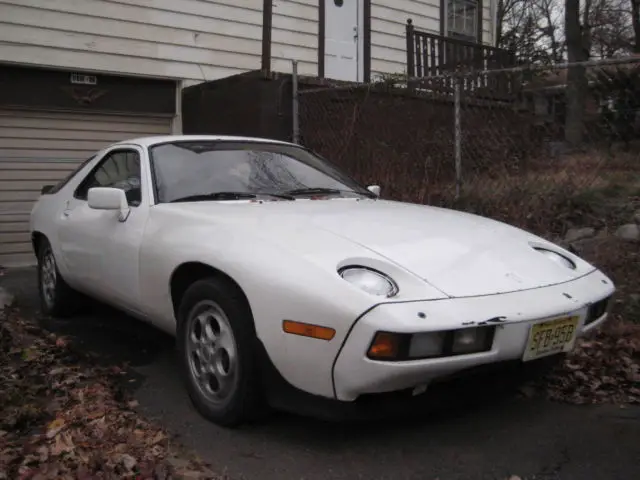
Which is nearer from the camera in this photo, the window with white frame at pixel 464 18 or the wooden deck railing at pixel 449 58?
the wooden deck railing at pixel 449 58

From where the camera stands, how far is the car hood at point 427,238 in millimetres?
2832

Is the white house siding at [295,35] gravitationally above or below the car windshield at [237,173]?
above

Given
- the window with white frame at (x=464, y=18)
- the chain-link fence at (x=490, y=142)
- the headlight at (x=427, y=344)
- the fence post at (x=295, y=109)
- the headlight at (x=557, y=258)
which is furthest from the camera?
the window with white frame at (x=464, y=18)

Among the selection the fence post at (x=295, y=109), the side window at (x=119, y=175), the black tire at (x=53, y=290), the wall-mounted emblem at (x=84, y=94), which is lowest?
the black tire at (x=53, y=290)

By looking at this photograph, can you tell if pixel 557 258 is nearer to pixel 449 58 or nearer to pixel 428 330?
pixel 428 330

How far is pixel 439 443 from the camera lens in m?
2.93

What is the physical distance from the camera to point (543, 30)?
84.9 ft

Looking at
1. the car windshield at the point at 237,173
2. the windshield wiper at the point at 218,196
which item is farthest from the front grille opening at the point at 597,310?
the windshield wiper at the point at 218,196

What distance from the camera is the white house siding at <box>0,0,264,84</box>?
319 inches

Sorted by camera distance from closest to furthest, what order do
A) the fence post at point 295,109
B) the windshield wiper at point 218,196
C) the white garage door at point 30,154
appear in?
the windshield wiper at point 218,196 < the fence post at point 295,109 < the white garage door at point 30,154

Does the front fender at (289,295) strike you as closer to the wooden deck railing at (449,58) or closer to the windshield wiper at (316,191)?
the windshield wiper at (316,191)

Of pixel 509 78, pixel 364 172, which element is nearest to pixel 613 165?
pixel 364 172

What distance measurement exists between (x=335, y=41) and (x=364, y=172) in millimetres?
4291

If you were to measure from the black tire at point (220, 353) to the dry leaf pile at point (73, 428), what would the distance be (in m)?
0.27
